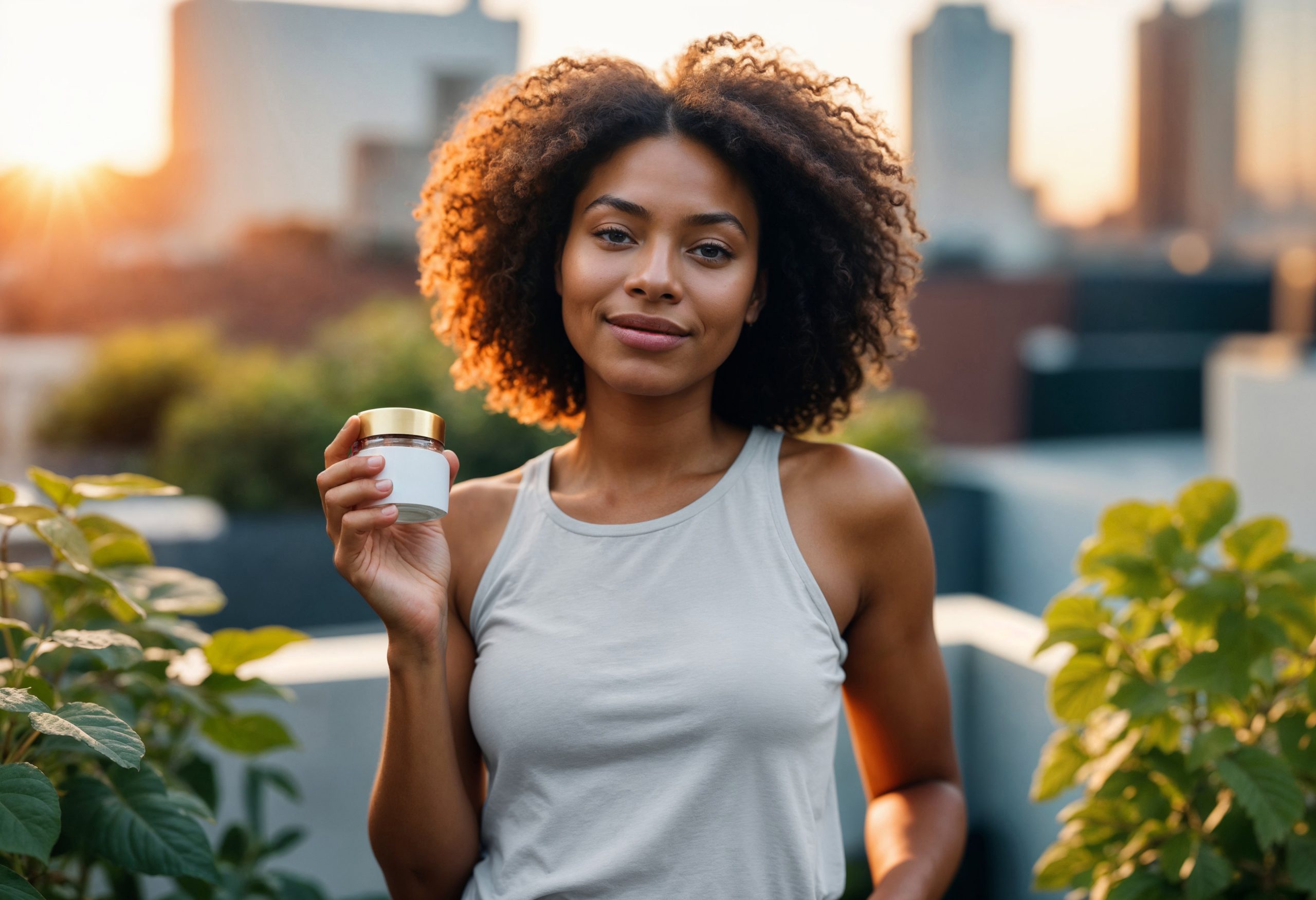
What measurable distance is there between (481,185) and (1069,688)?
1036 mm

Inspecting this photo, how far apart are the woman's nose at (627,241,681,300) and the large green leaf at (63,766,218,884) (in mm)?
702

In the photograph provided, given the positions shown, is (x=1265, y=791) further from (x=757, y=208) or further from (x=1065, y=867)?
(x=757, y=208)

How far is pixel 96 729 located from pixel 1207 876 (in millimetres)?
1236

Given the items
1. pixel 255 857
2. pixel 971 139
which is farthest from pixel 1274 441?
pixel 971 139

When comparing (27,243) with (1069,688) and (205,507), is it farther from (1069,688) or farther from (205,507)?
(1069,688)

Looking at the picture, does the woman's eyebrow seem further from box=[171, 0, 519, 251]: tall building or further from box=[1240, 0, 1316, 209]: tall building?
box=[1240, 0, 1316, 209]: tall building

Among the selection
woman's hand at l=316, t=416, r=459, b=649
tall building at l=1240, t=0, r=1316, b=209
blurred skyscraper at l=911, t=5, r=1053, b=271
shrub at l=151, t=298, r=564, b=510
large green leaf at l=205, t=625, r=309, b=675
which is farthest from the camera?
tall building at l=1240, t=0, r=1316, b=209

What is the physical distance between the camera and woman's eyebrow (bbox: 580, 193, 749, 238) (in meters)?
1.23

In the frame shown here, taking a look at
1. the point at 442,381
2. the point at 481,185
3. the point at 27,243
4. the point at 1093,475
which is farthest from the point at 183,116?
the point at 481,185

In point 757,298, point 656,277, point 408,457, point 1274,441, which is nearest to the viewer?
point 408,457

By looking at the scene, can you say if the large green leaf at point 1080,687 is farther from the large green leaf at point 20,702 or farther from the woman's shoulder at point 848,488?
the large green leaf at point 20,702

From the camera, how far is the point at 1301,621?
1.40 m

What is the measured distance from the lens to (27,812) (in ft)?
3.01

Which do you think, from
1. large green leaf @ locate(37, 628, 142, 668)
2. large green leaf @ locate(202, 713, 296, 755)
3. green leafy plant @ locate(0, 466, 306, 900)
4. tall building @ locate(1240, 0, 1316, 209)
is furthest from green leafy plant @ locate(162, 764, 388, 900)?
tall building @ locate(1240, 0, 1316, 209)
